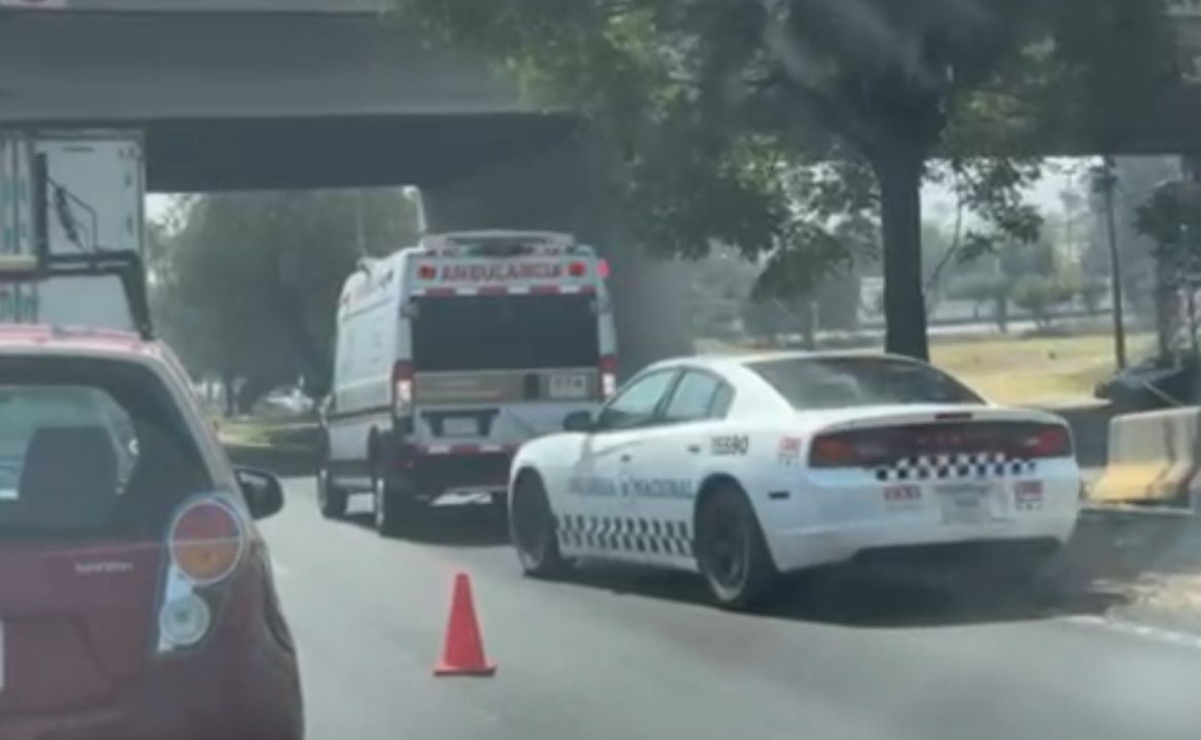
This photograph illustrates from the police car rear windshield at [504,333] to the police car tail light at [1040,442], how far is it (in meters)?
8.73

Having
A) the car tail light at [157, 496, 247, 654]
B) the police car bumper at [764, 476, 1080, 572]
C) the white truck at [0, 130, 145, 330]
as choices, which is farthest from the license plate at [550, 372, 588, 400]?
the car tail light at [157, 496, 247, 654]

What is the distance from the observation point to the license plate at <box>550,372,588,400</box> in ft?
74.3

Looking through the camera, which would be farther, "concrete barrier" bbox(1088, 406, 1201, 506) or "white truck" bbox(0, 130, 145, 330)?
"white truck" bbox(0, 130, 145, 330)

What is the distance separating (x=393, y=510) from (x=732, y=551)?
8653 mm

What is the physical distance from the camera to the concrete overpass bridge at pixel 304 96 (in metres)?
36.0

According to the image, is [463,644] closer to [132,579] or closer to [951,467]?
[951,467]

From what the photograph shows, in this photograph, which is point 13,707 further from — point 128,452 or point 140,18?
point 140,18

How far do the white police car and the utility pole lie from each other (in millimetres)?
12415

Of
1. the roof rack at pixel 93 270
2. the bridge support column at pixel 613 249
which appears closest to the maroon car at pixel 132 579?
the roof rack at pixel 93 270

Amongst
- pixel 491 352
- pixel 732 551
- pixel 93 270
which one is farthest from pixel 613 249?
pixel 93 270

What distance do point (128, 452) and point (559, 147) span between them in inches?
1393

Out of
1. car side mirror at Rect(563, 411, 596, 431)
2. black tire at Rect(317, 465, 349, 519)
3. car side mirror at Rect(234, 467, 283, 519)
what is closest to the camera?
car side mirror at Rect(234, 467, 283, 519)

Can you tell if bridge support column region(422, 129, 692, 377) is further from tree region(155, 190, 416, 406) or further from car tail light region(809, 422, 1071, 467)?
car tail light region(809, 422, 1071, 467)

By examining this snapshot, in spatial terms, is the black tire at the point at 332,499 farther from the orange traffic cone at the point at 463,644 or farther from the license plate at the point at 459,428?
the orange traffic cone at the point at 463,644
